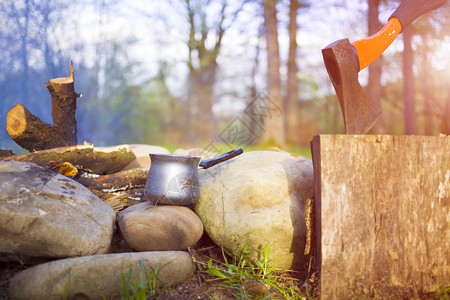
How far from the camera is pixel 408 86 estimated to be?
9148 millimetres

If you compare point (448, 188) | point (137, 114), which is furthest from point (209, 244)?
point (137, 114)

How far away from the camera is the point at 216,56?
48.2ft

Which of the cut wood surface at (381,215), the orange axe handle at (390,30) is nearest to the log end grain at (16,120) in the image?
the cut wood surface at (381,215)

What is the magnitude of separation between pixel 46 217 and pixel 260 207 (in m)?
1.44

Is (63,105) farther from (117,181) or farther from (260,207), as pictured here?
(260,207)

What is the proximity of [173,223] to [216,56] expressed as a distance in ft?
43.5

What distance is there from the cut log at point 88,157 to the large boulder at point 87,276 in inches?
51.6

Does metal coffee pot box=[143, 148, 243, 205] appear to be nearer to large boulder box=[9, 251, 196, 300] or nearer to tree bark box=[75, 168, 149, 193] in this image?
large boulder box=[9, 251, 196, 300]

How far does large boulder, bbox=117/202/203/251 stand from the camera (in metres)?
2.28

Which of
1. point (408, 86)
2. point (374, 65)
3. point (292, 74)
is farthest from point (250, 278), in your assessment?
point (292, 74)

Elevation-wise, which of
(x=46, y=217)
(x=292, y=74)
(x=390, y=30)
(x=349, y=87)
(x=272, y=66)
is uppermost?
(x=292, y=74)

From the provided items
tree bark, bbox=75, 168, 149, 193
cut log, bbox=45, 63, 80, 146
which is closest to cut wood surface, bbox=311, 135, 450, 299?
tree bark, bbox=75, 168, 149, 193

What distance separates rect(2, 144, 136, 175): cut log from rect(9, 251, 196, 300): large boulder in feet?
4.30

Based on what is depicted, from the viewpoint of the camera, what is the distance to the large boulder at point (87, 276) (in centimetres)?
168
